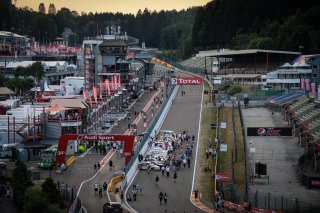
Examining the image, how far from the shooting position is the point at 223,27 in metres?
130

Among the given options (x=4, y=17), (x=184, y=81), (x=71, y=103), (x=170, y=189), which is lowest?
(x=170, y=189)

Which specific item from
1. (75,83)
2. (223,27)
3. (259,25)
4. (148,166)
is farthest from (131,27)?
(148,166)

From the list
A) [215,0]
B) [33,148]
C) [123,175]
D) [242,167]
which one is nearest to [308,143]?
[242,167]

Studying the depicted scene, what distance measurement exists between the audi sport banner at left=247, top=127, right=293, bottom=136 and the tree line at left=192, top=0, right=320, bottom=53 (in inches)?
1726

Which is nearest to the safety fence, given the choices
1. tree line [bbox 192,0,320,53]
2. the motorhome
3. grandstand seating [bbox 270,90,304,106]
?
grandstand seating [bbox 270,90,304,106]

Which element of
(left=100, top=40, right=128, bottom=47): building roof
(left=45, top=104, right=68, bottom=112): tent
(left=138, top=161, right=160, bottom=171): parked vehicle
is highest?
(left=100, top=40, right=128, bottom=47): building roof

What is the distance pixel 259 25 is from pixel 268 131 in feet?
245

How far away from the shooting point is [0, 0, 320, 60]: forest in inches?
3942

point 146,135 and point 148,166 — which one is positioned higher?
point 146,135

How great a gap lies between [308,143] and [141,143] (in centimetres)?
1044

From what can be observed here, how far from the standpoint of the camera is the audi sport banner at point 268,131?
46188 millimetres

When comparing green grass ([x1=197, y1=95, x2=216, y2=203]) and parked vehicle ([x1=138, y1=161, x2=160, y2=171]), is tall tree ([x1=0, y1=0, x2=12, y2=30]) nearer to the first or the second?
green grass ([x1=197, y1=95, x2=216, y2=203])

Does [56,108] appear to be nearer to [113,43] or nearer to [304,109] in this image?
[304,109]

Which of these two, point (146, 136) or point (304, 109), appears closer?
point (146, 136)
